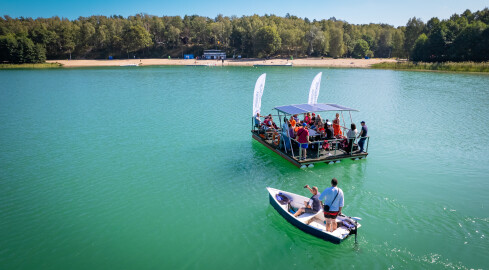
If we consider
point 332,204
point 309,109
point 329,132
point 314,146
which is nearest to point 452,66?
point 329,132

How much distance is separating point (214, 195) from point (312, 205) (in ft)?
17.7

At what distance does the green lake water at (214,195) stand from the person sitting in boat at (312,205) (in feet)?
2.90

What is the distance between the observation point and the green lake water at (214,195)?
11.0 m

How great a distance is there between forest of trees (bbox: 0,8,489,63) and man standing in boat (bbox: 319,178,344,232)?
106m

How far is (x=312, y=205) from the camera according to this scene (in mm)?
12078

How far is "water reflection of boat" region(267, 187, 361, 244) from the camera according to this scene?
10.9 m

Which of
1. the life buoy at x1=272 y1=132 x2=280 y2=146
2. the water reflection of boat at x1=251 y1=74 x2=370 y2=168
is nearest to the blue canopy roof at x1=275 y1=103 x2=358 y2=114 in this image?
the water reflection of boat at x1=251 y1=74 x2=370 y2=168

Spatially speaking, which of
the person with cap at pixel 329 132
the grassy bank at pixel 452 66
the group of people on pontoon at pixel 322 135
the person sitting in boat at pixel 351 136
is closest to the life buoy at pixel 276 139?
the group of people on pontoon at pixel 322 135

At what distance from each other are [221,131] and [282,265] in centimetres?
1753

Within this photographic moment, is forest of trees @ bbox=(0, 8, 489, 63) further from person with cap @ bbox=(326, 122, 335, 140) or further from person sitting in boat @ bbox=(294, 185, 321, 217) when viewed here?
person sitting in boat @ bbox=(294, 185, 321, 217)

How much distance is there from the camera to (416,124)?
29312mm

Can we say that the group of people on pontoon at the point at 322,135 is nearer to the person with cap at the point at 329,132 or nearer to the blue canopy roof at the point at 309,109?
the person with cap at the point at 329,132

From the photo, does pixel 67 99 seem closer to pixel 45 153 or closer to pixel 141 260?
pixel 45 153

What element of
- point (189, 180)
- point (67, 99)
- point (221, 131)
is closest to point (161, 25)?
point (67, 99)
